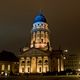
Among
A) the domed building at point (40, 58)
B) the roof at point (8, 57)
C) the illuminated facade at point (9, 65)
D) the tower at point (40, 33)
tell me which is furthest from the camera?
the roof at point (8, 57)

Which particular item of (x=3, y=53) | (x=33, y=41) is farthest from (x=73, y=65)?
(x=33, y=41)

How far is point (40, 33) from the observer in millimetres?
120250

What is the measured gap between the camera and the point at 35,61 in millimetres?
115875

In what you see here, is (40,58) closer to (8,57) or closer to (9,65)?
(9,65)

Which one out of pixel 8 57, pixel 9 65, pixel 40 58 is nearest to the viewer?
pixel 40 58

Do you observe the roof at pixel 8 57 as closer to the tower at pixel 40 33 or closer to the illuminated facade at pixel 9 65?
the illuminated facade at pixel 9 65

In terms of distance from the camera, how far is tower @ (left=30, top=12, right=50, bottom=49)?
119125 mm

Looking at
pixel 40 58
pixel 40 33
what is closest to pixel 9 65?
pixel 40 58

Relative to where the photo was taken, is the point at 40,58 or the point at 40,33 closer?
the point at 40,58

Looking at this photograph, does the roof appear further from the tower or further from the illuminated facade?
the tower

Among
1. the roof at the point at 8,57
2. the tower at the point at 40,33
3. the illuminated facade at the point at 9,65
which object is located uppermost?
the tower at the point at 40,33

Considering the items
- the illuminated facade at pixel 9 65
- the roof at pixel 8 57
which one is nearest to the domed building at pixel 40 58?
the illuminated facade at pixel 9 65

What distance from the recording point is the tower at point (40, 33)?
119125 mm

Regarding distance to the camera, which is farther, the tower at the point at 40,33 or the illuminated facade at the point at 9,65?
the illuminated facade at the point at 9,65
